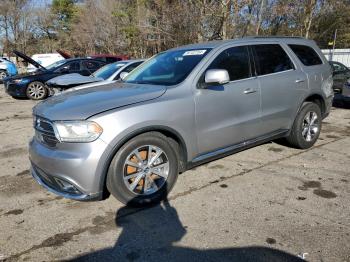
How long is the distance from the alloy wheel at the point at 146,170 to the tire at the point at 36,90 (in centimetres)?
944

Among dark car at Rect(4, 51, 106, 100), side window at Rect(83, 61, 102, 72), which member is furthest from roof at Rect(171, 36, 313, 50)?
side window at Rect(83, 61, 102, 72)

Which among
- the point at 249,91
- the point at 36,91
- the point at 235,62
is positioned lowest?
the point at 36,91

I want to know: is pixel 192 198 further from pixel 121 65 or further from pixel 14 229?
pixel 121 65

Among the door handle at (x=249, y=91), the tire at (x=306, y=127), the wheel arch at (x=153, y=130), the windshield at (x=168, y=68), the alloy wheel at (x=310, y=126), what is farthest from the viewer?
the alloy wheel at (x=310, y=126)

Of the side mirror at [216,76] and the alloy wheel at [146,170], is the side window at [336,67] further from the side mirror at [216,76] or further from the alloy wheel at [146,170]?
the alloy wheel at [146,170]

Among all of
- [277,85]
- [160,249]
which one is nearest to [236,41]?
→ [277,85]

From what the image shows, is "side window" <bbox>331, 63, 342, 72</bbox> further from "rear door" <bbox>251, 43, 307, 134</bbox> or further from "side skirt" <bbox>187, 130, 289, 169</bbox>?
"side skirt" <bbox>187, 130, 289, 169</bbox>

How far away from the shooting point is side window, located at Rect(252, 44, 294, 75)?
4.46 m

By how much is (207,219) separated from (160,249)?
64 centimetres

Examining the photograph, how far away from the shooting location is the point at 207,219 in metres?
3.26

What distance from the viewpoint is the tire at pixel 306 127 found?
5066 millimetres

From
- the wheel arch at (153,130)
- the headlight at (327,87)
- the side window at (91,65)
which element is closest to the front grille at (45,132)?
the wheel arch at (153,130)

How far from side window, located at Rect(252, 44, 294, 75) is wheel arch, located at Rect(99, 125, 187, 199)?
1.59 m

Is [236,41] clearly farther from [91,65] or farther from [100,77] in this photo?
[91,65]
